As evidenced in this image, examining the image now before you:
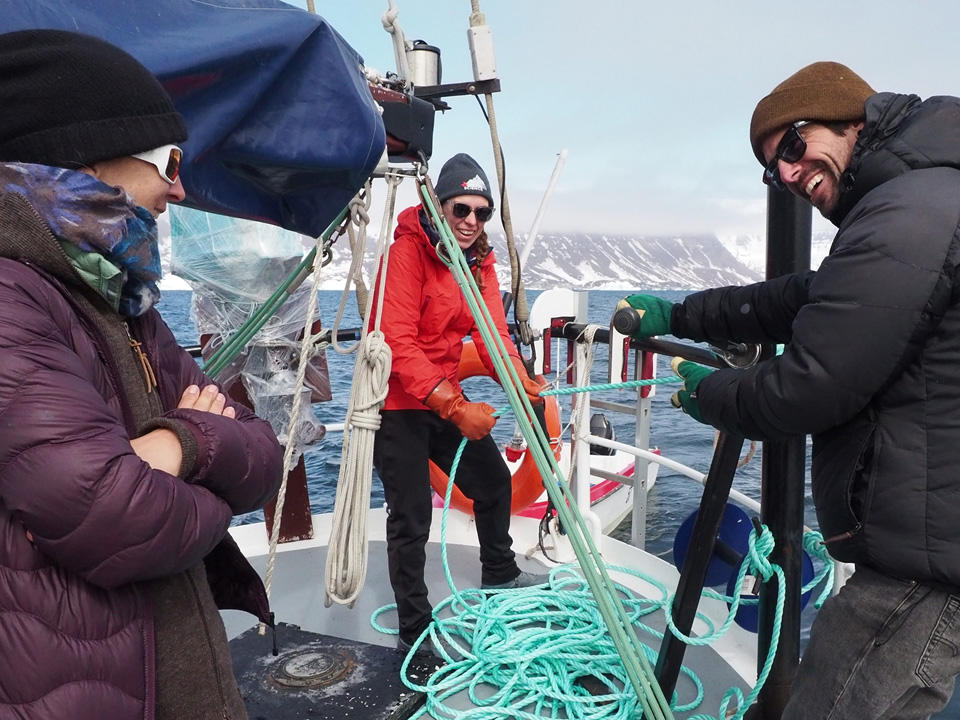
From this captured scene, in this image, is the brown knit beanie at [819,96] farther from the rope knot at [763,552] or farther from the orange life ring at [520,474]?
the orange life ring at [520,474]

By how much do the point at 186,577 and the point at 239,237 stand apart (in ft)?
7.38

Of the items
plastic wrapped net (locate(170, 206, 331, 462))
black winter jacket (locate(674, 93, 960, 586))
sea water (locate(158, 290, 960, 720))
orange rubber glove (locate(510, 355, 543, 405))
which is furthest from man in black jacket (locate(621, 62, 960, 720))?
sea water (locate(158, 290, 960, 720))

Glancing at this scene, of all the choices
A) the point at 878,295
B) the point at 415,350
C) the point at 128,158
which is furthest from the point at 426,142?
the point at 878,295

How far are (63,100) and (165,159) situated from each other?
0.51ft

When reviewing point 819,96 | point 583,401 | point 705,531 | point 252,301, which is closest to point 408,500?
point 583,401

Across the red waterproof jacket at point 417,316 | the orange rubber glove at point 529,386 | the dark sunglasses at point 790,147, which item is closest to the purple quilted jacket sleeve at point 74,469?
the dark sunglasses at point 790,147

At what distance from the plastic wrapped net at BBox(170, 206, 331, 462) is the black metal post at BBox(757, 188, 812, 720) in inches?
78.4

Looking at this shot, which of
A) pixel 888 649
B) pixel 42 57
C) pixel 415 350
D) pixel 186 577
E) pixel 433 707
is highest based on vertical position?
pixel 42 57

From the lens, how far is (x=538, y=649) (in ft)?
7.73

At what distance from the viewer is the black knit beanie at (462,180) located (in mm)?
2650

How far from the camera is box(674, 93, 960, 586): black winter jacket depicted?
1.21 meters

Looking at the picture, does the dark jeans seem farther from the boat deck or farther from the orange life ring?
the orange life ring

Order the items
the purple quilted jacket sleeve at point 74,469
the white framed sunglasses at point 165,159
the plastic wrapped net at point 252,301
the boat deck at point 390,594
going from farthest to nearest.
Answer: the plastic wrapped net at point 252,301
the boat deck at point 390,594
the white framed sunglasses at point 165,159
the purple quilted jacket sleeve at point 74,469

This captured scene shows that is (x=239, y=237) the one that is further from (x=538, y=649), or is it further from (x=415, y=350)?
(x=538, y=649)
